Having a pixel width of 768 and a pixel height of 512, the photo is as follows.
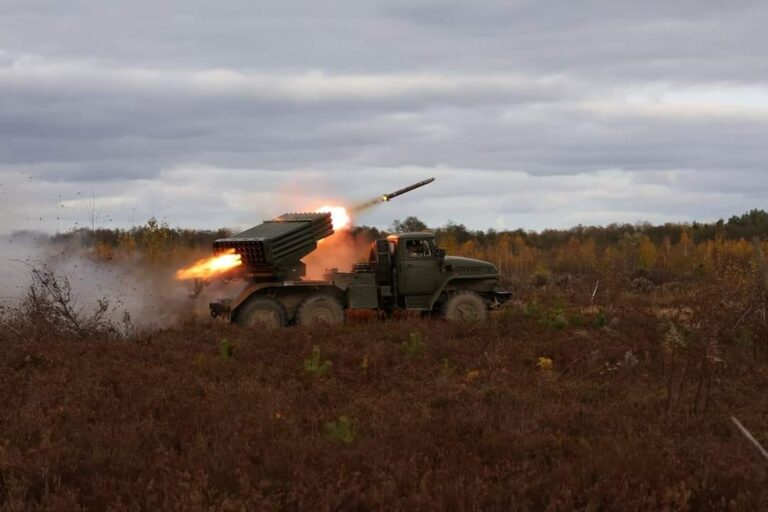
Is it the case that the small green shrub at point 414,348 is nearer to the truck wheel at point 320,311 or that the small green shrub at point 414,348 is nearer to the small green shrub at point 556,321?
the small green shrub at point 556,321

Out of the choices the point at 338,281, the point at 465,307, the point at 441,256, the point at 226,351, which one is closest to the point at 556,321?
the point at 465,307

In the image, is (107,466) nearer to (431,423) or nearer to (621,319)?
(431,423)

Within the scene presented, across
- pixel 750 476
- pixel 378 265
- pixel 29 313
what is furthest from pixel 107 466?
pixel 378 265

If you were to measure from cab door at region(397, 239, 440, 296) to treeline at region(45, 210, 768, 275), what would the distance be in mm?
17725

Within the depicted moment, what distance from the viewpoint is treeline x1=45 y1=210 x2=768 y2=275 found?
49606 millimetres

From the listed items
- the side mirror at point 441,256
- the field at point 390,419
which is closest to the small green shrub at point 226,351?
the field at point 390,419

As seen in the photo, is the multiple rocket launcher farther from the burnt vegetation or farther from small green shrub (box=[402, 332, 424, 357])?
small green shrub (box=[402, 332, 424, 357])

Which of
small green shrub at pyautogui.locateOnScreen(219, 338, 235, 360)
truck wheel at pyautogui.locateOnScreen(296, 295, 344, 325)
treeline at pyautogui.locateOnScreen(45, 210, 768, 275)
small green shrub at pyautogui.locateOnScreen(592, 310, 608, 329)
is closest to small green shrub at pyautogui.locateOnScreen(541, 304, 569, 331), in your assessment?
small green shrub at pyautogui.locateOnScreen(592, 310, 608, 329)

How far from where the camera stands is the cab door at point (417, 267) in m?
21.4

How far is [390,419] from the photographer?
10.1 m

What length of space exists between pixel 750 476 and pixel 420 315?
13785 mm

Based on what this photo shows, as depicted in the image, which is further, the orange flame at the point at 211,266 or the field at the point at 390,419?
the orange flame at the point at 211,266

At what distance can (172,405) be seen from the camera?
417 inches

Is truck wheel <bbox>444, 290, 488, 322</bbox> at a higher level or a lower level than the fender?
lower
